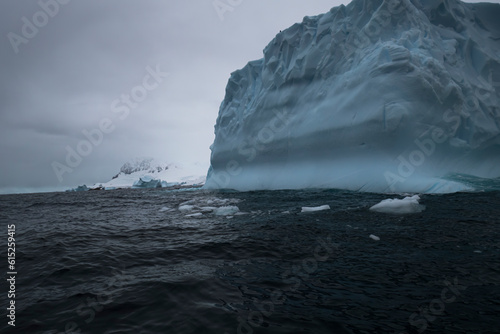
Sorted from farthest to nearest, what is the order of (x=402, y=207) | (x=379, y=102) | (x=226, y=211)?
(x=379, y=102)
(x=226, y=211)
(x=402, y=207)

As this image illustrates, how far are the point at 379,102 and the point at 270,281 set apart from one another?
15575mm

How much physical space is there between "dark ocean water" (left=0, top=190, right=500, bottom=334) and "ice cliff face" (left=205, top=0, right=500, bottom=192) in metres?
9.51

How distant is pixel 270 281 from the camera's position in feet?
11.6

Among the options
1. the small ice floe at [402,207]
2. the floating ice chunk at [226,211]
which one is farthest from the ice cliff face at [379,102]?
the floating ice chunk at [226,211]

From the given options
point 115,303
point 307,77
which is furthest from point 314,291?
point 307,77

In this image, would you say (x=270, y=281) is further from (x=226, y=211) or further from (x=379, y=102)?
(x=379, y=102)

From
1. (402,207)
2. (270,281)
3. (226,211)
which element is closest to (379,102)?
(402,207)

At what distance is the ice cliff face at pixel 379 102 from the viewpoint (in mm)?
14984

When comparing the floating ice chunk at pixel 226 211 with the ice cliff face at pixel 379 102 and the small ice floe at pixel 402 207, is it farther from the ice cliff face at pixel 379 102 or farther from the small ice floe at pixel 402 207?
the ice cliff face at pixel 379 102

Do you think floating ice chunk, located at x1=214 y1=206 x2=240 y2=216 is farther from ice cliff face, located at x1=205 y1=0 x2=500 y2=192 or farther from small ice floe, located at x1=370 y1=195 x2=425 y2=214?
ice cliff face, located at x1=205 y1=0 x2=500 y2=192

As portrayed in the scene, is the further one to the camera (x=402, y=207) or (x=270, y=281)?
(x=402, y=207)

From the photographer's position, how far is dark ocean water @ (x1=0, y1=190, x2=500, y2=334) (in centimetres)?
258

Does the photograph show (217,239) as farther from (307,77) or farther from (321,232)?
(307,77)

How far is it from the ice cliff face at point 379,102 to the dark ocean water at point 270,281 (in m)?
9.51
